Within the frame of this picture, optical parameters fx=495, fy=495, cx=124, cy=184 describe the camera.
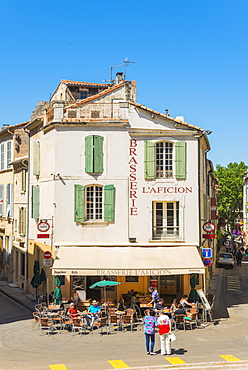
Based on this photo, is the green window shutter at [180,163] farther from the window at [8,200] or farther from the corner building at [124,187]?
the window at [8,200]

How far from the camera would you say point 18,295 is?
2952 centimetres

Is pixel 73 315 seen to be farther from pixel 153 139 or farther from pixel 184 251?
pixel 153 139

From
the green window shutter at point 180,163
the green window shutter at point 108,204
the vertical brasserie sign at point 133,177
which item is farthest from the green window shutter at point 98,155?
the green window shutter at point 180,163

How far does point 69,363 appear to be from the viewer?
15.5 m

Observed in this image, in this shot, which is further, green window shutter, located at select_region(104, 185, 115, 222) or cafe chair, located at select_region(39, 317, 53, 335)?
green window shutter, located at select_region(104, 185, 115, 222)

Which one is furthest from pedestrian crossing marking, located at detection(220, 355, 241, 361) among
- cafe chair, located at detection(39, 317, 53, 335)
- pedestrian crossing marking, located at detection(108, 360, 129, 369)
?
cafe chair, located at detection(39, 317, 53, 335)

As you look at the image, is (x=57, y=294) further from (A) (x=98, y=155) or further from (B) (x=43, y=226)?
(A) (x=98, y=155)

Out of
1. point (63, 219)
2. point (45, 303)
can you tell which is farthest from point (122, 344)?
point (63, 219)

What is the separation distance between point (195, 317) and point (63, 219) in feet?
26.1

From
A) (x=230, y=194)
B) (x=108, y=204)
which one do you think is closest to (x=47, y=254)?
(x=108, y=204)

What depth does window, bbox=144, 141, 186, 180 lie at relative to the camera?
79.4ft

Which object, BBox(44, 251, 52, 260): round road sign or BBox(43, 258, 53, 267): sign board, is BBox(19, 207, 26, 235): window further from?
BBox(43, 258, 53, 267): sign board

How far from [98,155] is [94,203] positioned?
2.37 metres

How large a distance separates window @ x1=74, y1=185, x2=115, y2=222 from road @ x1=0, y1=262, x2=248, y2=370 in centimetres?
556
